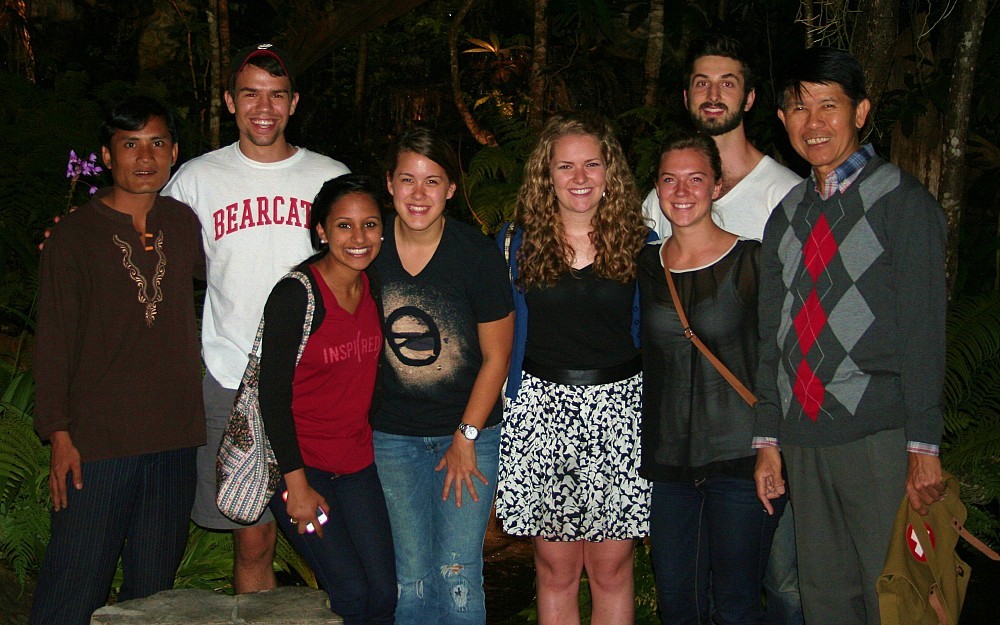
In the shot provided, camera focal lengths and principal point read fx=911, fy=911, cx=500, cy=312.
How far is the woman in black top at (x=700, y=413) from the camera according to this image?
10.3ft

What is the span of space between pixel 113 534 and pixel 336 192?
146 cm

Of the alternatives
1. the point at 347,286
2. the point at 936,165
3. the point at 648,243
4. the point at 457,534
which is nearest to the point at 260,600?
the point at 457,534

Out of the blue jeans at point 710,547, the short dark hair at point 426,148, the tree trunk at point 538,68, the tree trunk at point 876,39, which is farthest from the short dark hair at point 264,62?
the tree trunk at point 538,68

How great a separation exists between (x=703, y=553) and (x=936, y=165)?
412cm

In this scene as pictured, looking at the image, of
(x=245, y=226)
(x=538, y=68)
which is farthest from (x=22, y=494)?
(x=538, y=68)

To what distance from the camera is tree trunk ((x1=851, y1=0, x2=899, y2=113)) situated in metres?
4.61

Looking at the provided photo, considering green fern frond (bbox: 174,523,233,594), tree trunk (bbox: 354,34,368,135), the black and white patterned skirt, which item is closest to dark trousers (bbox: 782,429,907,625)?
the black and white patterned skirt

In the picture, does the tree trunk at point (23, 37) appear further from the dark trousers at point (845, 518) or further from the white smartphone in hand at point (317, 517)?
the dark trousers at point (845, 518)

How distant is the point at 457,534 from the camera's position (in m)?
3.32

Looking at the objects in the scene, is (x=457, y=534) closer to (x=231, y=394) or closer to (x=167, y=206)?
(x=231, y=394)

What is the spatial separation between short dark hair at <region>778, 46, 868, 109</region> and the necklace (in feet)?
7.59

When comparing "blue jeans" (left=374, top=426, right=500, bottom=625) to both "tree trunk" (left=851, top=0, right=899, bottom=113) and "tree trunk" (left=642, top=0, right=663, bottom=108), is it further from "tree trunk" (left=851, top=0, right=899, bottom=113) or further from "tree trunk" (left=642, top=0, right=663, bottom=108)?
"tree trunk" (left=642, top=0, right=663, bottom=108)

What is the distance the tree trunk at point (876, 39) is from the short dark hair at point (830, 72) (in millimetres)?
1840

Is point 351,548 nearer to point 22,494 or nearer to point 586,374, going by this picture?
point 586,374
